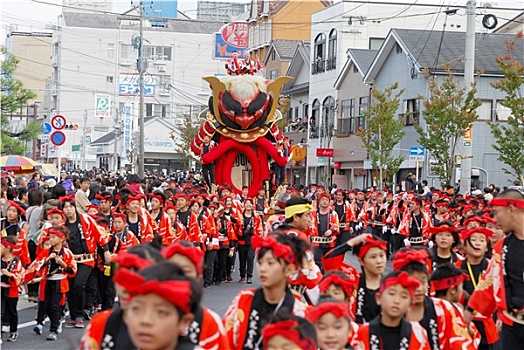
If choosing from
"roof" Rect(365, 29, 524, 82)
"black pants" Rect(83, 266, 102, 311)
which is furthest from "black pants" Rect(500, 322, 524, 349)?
"roof" Rect(365, 29, 524, 82)

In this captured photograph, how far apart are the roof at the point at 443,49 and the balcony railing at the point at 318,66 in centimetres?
972

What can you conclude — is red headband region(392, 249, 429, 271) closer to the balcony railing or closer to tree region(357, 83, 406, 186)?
tree region(357, 83, 406, 186)

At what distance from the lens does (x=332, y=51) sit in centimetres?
5322

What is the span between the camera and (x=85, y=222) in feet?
42.1

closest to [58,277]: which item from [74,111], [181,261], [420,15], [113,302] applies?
[113,302]

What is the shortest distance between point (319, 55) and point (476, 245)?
46358 mm

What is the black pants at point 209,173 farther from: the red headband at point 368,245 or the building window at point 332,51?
the building window at point 332,51

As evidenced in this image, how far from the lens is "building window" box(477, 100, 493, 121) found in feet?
129

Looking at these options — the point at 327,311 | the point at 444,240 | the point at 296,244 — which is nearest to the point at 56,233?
the point at 444,240

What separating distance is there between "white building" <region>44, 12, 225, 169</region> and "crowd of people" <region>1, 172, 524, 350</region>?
67.1 m

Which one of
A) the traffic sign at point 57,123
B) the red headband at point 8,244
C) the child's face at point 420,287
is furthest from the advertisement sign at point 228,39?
the child's face at point 420,287

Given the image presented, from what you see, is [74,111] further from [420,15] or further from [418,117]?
[418,117]

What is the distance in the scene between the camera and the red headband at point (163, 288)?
13.6ft

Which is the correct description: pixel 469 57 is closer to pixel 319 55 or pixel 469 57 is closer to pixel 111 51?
pixel 319 55
